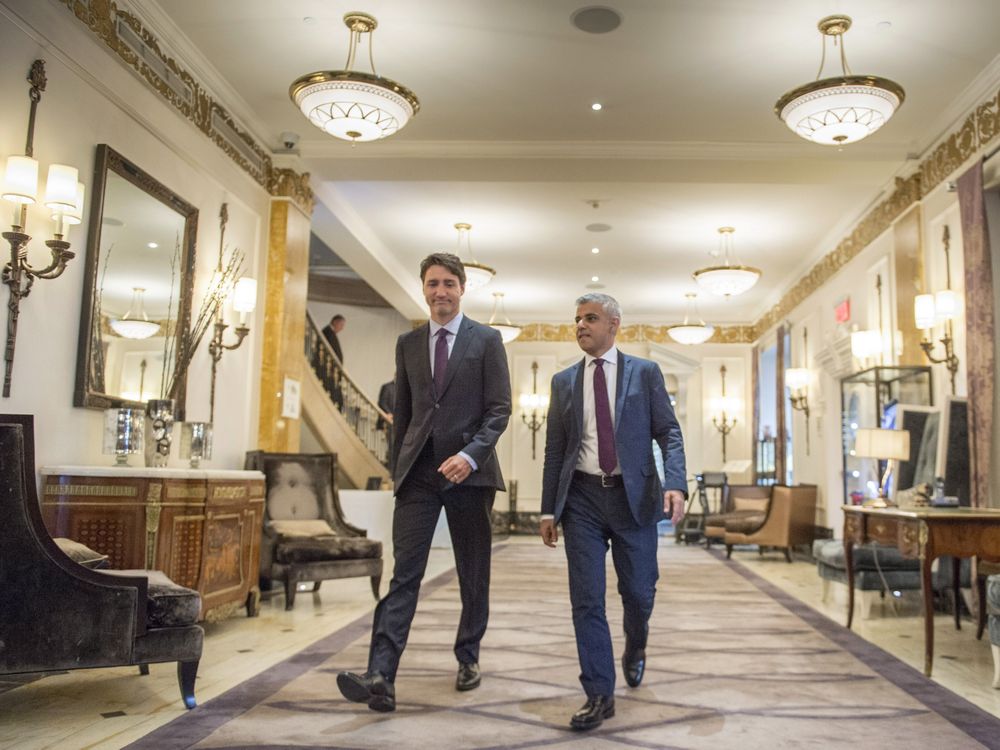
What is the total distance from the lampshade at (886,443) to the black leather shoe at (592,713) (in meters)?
3.61

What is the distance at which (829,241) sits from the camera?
10305mm

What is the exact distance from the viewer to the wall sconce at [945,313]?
6.38m

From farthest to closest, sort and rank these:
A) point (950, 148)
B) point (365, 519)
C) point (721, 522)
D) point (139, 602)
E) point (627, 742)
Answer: point (721, 522)
point (365, 519)
point (950, 148)
point (139, 602)
point (627, 742)

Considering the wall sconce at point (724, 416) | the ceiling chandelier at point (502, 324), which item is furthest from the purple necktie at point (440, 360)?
the wall sconce at point (724, 416)

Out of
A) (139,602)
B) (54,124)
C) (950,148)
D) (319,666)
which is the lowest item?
(319,666)

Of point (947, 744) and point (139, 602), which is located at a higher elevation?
point (139, 602)

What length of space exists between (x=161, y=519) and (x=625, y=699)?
236cm

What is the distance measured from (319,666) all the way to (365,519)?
19.3 ft

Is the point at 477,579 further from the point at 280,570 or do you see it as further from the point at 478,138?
the point at 478,138

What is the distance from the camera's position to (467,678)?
11.3 ft

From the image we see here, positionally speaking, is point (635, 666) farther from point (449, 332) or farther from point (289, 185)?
point (289, 185)

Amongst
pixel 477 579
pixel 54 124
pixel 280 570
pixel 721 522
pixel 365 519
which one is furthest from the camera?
pixel 721 522

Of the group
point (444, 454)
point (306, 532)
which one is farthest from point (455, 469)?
point (306, 532)

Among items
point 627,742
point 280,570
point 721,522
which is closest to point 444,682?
point 627,742
